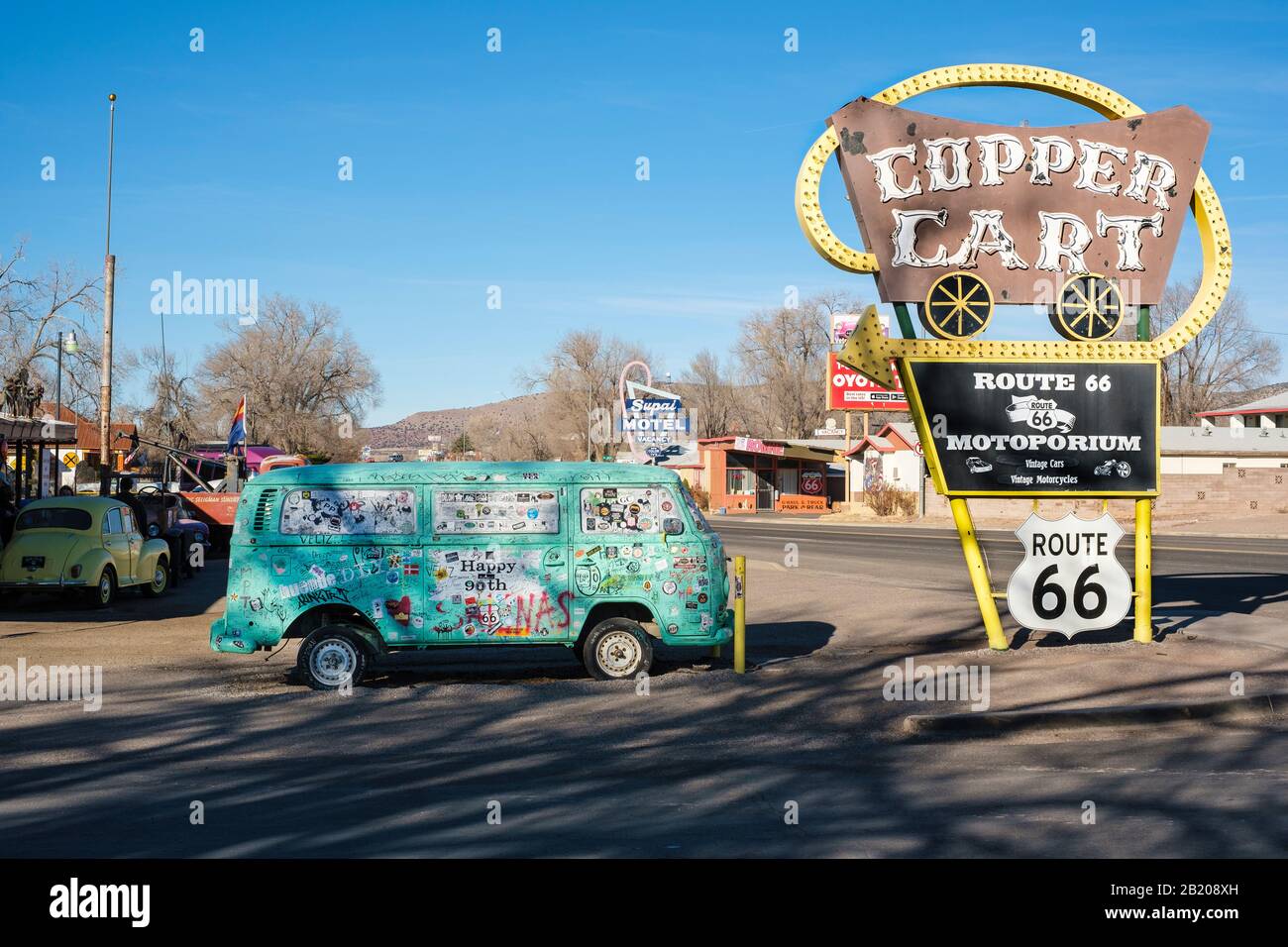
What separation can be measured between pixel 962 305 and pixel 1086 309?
1545mm

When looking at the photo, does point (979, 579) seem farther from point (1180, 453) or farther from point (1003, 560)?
point (1180, 453)

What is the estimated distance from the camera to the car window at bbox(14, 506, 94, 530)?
65.2 ft

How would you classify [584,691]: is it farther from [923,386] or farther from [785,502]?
[785,502]

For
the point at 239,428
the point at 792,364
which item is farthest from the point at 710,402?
the point at 239,428

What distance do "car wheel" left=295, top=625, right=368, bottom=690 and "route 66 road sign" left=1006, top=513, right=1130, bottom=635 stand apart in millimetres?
7406

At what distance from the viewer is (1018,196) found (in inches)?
575

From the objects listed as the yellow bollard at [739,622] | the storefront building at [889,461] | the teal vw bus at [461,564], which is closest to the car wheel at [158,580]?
the teal vw bus at [461,564]

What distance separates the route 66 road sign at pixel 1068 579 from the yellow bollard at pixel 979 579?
250 millimetres

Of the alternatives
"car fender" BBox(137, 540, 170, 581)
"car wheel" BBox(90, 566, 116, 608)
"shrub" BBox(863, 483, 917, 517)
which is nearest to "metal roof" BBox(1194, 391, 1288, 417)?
"shrub" BBox(863, 483, 917, 517)

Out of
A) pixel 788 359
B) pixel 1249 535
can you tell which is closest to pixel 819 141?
pixel 1249 535

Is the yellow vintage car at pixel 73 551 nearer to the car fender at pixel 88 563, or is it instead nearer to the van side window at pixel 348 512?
the car fender at pixel 88 563

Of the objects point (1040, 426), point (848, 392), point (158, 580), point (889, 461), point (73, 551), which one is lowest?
point (158, 580)

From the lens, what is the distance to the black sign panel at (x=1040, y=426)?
14.4 m

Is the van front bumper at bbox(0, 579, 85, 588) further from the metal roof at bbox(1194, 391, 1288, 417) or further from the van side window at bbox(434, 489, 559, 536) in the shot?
the metal roof at bbox(1194, 391, 1288, 417)
